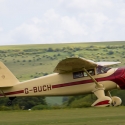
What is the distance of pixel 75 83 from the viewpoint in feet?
97.9

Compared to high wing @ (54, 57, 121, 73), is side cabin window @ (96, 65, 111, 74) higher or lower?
lower

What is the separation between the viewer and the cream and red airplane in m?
29.0

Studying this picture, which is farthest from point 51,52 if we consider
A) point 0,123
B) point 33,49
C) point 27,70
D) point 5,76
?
point 0,123

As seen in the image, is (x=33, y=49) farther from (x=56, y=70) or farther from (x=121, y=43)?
(x=56, y=70)

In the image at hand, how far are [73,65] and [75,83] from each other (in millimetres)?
1404

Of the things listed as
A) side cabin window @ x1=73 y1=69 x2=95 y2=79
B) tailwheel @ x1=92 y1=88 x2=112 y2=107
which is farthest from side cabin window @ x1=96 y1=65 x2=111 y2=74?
tailwheel @ x1=92 y1=88 x2=112 y2=107

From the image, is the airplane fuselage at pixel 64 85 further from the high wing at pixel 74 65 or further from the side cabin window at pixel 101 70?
the high wing at pixel 74 65

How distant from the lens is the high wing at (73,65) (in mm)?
28094

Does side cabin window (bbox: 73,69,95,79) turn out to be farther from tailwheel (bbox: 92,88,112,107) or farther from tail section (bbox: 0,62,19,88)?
tail section (bbox: 0,62,19,88)

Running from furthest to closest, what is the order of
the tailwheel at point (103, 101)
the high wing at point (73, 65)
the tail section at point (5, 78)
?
the tail section at point (5, 78) → the tailwheel at point (103, 101) → the high wing at point (73, 65)

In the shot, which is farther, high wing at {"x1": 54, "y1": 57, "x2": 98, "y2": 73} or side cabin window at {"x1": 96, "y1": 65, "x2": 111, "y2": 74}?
side cabin window at {"x1": 96, "y1": 65, "x2": 111, "y2": 74}

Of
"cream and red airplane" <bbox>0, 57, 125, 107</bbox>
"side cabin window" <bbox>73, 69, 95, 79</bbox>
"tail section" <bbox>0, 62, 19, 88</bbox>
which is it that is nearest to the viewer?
"cream and red airplane" <bbox>0, 57, 125, 107</bbox>

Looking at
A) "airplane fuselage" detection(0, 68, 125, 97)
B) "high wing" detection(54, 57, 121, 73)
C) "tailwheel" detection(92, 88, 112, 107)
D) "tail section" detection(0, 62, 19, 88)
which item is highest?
"tail section" detection(0, 62, 19, 88)

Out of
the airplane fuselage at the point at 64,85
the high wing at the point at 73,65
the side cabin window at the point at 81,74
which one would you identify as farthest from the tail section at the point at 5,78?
the side cabin window at the point at 81,74
